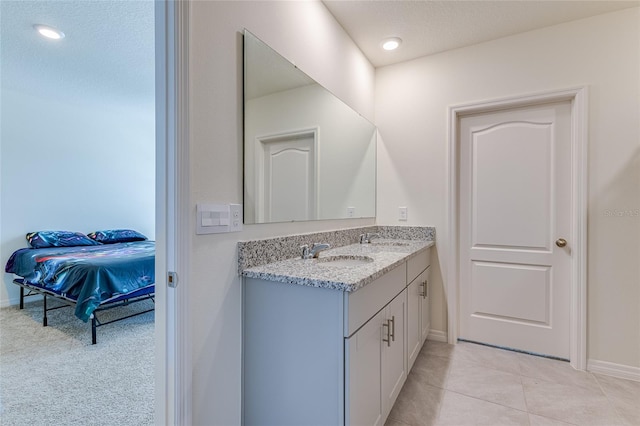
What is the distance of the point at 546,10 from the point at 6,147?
5.50 m

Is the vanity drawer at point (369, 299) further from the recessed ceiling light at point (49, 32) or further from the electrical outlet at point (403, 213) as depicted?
the recessed ceiling light at point (49, 32)

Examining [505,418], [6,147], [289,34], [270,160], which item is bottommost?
[505,418]

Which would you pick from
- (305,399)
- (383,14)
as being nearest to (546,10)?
(383,14)

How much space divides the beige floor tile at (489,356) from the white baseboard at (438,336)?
4.4 inches

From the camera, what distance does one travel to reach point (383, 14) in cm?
212

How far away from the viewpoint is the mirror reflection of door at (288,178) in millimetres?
1547

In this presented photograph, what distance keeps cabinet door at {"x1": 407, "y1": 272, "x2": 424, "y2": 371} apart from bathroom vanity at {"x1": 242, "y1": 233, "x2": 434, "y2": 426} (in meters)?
0.37

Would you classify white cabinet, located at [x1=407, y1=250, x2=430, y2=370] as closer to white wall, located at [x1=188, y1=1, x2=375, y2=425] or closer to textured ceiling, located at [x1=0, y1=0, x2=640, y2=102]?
white wall, located at [x1=188, y1=1, x2=375, y2=425]

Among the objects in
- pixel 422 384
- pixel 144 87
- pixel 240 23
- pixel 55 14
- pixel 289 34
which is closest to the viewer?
pixel 240 23

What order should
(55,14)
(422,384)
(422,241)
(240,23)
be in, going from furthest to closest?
1. (422,241)
2. (55,14)
3. (422,384)
4. (240,23)

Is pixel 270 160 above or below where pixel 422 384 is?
above

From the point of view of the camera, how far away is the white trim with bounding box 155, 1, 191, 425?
1.11 m

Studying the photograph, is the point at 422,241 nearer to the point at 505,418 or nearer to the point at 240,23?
the point at 505,418

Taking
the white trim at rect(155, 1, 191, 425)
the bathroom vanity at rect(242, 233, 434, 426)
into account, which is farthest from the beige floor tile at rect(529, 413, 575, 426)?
the white trim at rect(155, 1, 191, 425)
